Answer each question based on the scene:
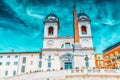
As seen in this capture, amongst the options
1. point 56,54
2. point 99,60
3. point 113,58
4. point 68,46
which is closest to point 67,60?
point 56,54

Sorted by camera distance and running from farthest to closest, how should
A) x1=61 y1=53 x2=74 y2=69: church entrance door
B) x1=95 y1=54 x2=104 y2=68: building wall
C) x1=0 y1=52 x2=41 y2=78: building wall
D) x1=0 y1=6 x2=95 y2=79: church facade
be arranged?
x1=95 y1=54 x2=104 y2=68: building wall < x1=0 y1=52 x2=41 y2=78: building wall < x1=61 y1=53 x2=74 y2=69: church entrance door < x1=0 y1=6 x2=95 y2=79: church facade

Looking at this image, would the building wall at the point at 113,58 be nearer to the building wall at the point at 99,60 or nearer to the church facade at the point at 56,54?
the building wall at the point at 99,60

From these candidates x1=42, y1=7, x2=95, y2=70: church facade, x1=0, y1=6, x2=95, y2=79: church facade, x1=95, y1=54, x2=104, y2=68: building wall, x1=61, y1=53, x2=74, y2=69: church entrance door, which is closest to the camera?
x1=42, y1=7, x2=95, y2=70: church facade

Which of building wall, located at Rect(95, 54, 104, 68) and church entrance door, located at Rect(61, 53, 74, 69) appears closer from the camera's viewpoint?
church entrance door, located at Rect(61, 53, 74, 69)

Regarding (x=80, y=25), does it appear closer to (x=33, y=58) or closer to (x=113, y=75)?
(x=33, y=58)

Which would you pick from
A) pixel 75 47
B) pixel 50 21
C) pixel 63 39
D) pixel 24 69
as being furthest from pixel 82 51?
pixel 24 69

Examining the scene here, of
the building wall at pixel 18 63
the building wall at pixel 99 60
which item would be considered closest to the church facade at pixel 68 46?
the building wall at pixel 18 63

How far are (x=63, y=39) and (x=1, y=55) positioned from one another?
952 inches

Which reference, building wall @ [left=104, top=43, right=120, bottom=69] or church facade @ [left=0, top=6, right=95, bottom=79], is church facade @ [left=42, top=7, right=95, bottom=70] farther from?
building wall @ [left=104, top=43, right=120, bottom=69]

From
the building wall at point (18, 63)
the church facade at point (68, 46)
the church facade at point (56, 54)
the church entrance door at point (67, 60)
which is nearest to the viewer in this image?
the church facade at point (68, 46)

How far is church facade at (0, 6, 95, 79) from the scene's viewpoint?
4766cm

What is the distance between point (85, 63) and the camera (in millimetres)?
47375

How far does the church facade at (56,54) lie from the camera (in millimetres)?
47656

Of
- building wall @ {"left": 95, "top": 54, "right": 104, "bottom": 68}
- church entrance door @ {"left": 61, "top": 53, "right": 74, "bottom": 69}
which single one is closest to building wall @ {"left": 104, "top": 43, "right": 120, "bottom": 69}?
building wall @ {"left": 95, "top": 54, "right": 104, "bottom": 68}
